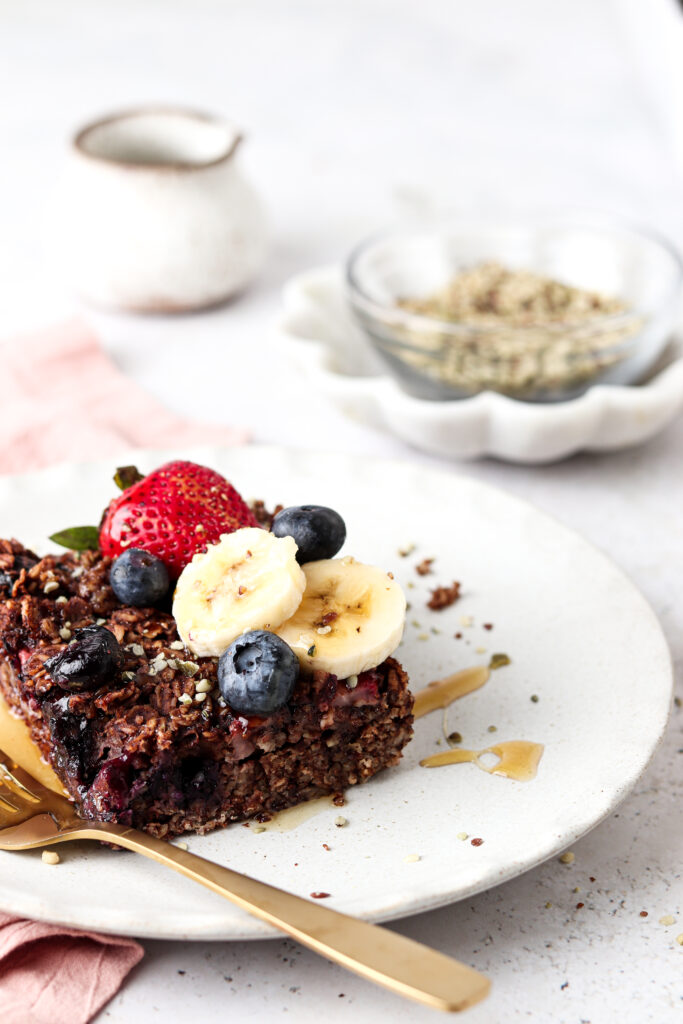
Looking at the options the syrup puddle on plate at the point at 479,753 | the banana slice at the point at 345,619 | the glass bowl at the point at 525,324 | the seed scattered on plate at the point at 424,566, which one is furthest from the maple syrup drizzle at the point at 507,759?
the glass bowl at the point at 525,324

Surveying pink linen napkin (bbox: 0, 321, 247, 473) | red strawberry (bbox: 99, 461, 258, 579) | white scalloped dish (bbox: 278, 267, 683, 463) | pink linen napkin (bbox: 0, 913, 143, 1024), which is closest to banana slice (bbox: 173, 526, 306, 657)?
red strawberry (bbox: 99, 461, 258, 579)

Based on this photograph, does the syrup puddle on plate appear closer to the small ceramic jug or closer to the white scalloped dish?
the white scalloped dish

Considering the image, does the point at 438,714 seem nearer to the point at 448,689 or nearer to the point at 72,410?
the point at 448,689

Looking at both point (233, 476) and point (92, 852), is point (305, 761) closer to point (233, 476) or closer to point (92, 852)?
point (92, 852)

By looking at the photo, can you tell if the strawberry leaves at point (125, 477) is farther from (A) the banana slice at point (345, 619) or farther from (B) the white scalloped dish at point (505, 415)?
(B) the white scalloped dish at point (505, 415)

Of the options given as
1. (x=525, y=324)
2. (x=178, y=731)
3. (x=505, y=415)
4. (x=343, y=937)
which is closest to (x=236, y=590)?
(x=178, y=731)

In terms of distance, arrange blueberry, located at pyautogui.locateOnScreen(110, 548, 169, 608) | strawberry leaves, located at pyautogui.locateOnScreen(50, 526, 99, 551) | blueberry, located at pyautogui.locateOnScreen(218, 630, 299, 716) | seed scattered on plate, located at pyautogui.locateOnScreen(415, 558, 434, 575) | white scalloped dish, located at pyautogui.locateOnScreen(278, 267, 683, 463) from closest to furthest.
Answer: blueberry, located at pyautogui.locateOnScreen(218, 630, 299, 716) < blueberry, located at pyautogui.locateOnScreen(110, 548, 169, 608) < strawberry leaves, located at pyautogui.locateOnScreen(50, 526, 99, 551) < seed scattered on plate, located at pyautogui.locateOnScreen(415, 558, 434, 575) < white scalloped dish, located at pyautogui.locateOnScreen(278, 267, 683, 463)
